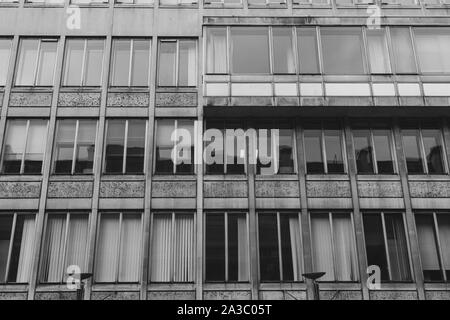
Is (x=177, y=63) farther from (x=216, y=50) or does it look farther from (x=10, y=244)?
(x=10, y=244)

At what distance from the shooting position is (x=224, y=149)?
1872 centimetres

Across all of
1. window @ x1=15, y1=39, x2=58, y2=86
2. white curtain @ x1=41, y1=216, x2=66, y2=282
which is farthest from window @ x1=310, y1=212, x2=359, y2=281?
window @ x1=15, y1=39, x2=58, y2=86

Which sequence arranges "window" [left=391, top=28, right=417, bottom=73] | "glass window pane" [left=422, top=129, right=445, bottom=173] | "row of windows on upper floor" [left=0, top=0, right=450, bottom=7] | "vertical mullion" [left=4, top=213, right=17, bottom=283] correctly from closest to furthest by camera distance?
"vertical mullion" [left=4, top=213, right=17, bottom=283]
"glass window pane" [left=422, top=129, right=445, bottom=173]
"window" [left=391, top=28, right=417, bottom=73]
"row of windows on upper floor" [left=0, top=0, right=450, bottom=7]

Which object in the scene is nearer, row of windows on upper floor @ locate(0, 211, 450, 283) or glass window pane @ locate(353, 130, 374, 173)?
row of windows on upper floor @ locate(0, 211, 450, 283)

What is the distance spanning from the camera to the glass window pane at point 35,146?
18266 millimetres

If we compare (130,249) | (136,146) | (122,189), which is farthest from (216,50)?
(130,249)

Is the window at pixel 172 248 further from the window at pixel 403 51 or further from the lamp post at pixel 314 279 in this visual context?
the window at pixel 403 51

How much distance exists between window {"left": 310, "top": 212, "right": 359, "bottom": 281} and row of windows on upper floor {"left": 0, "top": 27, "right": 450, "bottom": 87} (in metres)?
5.78

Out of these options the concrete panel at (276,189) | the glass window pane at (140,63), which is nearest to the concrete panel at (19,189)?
the glass window pane at (140,63)

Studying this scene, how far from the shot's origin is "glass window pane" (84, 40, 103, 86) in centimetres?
1958

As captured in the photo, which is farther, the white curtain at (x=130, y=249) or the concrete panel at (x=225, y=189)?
the concrete panel at (x=225, y=189)

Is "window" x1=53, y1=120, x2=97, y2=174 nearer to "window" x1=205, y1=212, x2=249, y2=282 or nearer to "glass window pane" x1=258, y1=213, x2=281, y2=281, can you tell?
"window" x1=205, y1=212, x2=249, y2=282

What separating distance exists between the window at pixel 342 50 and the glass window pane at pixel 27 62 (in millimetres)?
11929
